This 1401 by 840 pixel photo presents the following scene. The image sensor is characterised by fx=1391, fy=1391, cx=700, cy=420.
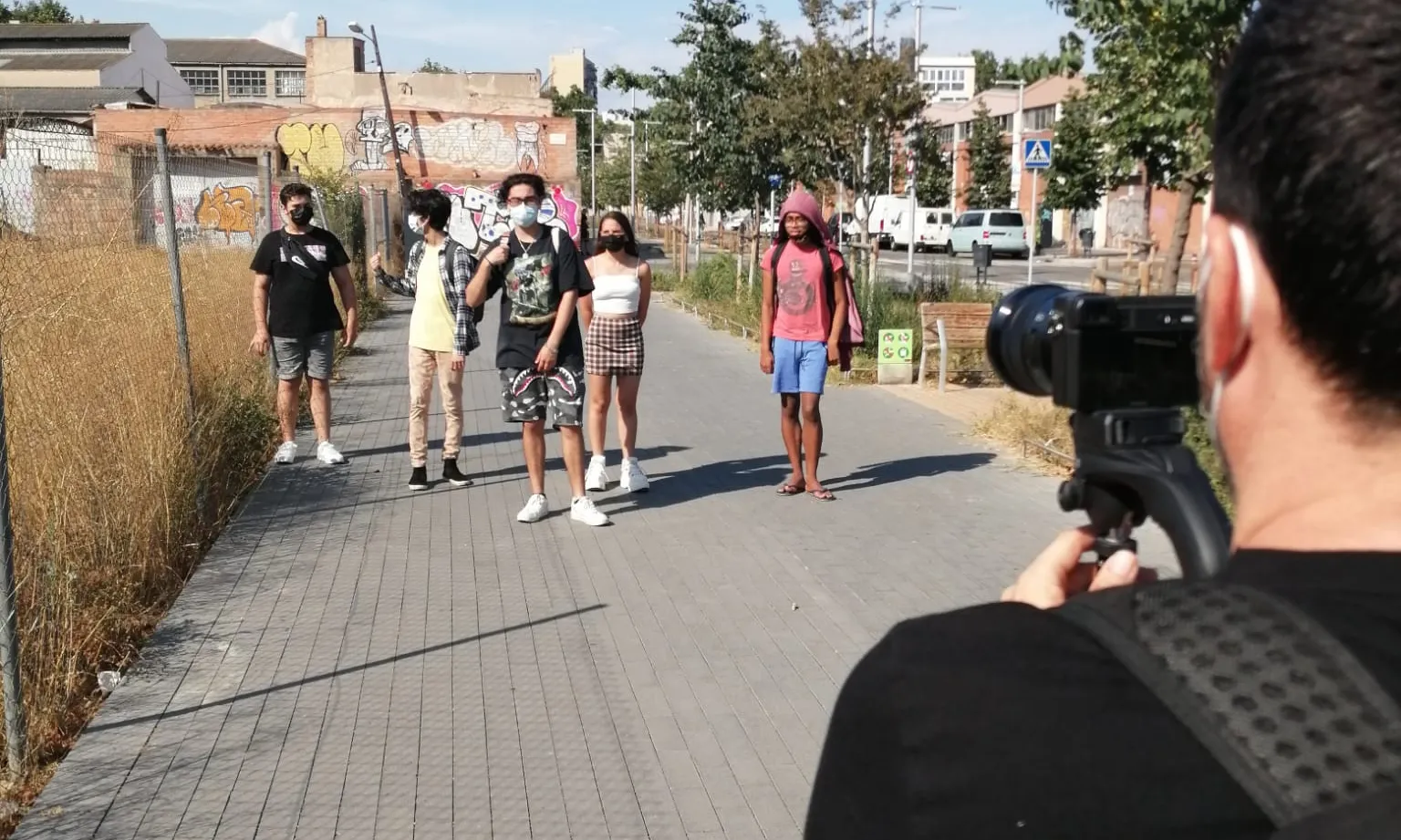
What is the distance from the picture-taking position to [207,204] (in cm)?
2445

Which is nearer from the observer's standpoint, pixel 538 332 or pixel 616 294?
pixel 538 332

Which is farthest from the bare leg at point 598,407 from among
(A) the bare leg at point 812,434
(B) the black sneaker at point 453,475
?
(A) the bare leg at point 812,434

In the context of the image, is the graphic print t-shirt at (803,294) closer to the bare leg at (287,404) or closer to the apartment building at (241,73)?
the bare leg at (287,404)

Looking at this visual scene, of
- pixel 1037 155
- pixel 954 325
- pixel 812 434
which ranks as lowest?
pixel 812 434

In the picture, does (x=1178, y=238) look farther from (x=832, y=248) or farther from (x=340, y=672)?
(x=340, y=672)

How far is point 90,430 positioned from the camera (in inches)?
260

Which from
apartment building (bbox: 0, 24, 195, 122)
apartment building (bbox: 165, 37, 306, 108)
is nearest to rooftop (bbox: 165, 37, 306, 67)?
apartment building (bbox: 165, 37, 306, 108)

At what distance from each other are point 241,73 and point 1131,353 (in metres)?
101

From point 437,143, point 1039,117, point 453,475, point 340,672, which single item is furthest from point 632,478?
point 1039,117

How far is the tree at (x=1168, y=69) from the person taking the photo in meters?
7.33

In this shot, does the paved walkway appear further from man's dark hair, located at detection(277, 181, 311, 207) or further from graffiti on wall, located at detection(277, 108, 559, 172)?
graffiti on wall, located at detection(277, 108, 559, 172)

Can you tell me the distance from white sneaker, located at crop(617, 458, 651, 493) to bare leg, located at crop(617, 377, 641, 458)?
0.06 m

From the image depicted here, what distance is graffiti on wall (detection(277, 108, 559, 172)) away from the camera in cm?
4166

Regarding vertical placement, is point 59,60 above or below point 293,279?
above
